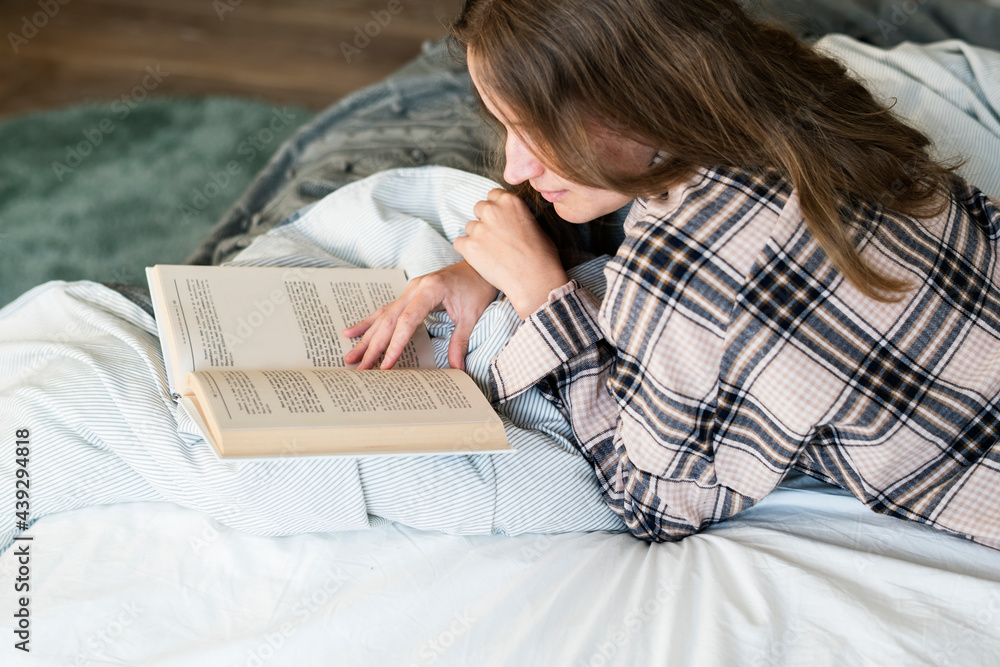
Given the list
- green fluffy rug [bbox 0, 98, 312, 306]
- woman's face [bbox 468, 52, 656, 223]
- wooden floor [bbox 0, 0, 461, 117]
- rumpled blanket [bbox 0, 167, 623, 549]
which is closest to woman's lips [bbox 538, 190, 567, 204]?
woman's face [bbox 468, 52, 656, 223]

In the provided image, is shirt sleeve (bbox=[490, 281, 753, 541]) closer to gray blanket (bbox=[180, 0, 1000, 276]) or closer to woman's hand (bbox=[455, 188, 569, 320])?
woman's hand (bbox=[455, 188, 569, 320])

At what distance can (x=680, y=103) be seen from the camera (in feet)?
2.29

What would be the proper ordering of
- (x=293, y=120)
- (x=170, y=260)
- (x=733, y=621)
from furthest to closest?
(x=293, y=120) < (x=170, y=260) < (x=733, y=621)

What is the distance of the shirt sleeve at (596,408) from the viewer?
2.50 feet

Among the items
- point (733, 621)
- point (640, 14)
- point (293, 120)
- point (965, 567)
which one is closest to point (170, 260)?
point (293, 120)

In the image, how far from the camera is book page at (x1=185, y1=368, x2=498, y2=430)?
0.63 meters

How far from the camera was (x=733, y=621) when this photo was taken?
0.64 metres

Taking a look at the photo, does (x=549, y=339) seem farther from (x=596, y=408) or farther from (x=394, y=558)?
(x=394, y=558)

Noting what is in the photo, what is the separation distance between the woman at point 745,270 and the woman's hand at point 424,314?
11 cm

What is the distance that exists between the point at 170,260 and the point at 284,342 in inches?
34.6

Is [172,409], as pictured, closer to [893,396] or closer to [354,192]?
[354,192]

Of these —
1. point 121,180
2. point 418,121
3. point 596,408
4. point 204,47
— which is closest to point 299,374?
point 596,408

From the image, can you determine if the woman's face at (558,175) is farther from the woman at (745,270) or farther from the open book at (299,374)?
the open book at (299,374)

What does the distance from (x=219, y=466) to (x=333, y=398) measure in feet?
0.43
